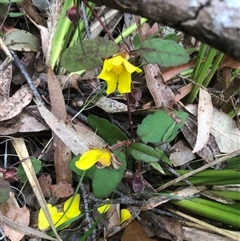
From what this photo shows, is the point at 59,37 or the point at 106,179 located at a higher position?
the point at 59,37

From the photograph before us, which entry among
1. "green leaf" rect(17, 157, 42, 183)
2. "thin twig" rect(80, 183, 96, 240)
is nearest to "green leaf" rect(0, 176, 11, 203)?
"green leaf" rect(17, 157, 42, 183)

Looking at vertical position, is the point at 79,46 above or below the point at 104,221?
above

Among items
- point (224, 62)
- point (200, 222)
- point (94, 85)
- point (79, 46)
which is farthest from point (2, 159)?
point (224, 62)

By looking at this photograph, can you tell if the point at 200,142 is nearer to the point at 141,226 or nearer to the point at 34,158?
the point at 141,226

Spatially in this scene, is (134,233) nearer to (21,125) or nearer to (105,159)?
(105,159)

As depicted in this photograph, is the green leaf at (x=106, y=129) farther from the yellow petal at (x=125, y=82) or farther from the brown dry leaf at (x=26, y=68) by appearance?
the brown dry leaf at (x=26, y=68)

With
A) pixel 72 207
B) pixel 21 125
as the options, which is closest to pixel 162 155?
pixel 72 207
